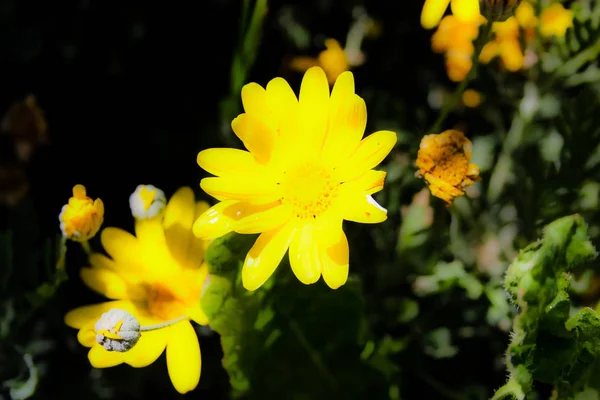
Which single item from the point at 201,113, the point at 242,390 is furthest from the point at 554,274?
the point at 201,113

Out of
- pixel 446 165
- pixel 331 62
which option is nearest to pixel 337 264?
pixel 446 165

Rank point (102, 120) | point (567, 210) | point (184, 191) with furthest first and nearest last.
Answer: point (102, 120) → point (567, 210) → point (184, 191)

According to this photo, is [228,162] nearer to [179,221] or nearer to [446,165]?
[179,221]

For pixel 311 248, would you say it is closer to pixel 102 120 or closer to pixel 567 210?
pixel 567 210

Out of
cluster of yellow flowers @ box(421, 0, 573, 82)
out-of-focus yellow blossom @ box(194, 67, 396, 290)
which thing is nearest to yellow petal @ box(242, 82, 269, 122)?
out-of-focus yellow blossom @ box(194, 67, 396, 290)

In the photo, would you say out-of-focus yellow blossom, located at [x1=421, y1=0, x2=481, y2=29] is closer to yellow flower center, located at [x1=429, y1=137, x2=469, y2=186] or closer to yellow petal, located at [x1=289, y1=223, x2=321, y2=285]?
yellow flower center, located at [x1=429, y1=137, x2=469, y2=186]

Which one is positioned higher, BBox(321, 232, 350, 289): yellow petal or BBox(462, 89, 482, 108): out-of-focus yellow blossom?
BBox(462, 89, 482, 108): out-of-focus yellow blossom
